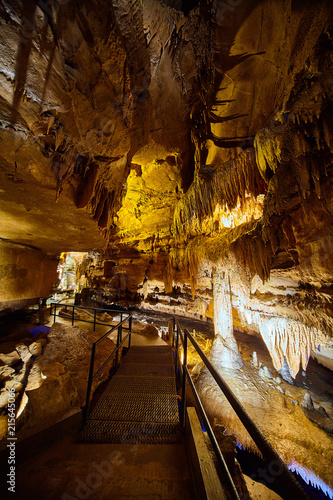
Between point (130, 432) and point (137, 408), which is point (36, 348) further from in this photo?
point (130, 432)

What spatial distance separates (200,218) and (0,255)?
664 cm

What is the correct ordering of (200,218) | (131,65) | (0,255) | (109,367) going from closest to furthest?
(131,65)
(109,367)
(0,255)
(200,218)

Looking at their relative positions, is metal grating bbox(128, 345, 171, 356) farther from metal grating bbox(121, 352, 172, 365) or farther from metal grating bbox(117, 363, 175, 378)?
metal grating bbox(117, 363, 175, 378)

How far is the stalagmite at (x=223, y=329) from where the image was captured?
792 centimetres

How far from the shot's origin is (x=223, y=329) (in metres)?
8.22

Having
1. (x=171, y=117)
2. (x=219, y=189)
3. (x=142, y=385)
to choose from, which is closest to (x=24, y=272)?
(x=142, y=385)

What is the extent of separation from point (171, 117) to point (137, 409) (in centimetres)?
671

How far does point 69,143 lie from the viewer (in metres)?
2.53

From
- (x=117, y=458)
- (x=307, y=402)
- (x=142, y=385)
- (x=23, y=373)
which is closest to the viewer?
(x=117, y=458)

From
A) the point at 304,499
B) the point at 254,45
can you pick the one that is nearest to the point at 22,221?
the point at 304,499

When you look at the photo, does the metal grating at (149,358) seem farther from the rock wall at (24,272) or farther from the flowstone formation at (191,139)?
the rock wall at (24,272)

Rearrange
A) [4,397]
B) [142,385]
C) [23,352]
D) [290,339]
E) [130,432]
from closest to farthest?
[130,432]
[4,397]
[142,385]
[23,352]
[290,339]

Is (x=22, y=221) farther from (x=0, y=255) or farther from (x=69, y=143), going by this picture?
(x=69, y=143)

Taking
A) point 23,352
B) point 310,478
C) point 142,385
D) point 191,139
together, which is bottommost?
point 310,478
